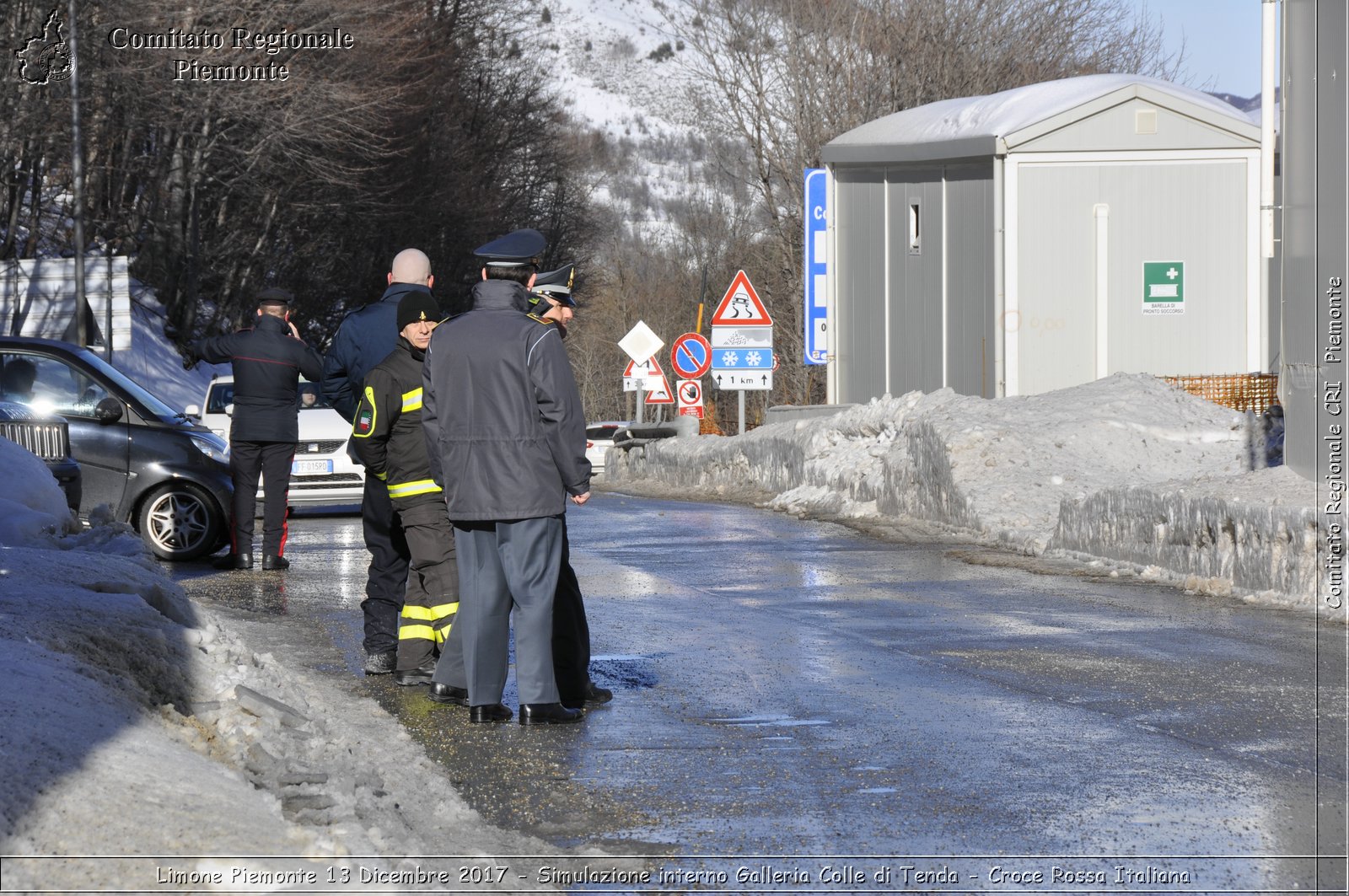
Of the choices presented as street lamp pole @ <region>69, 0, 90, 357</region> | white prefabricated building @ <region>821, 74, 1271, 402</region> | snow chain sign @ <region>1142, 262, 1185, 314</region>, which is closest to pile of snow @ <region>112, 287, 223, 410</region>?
street lamp pole @ <region>69, 0, 90, 357</region>

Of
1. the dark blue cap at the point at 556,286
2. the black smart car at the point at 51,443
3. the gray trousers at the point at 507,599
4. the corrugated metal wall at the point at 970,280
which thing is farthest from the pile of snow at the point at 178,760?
the corrugated metal wall at the point at 970,280

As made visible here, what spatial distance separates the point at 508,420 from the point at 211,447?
7856 millimetres

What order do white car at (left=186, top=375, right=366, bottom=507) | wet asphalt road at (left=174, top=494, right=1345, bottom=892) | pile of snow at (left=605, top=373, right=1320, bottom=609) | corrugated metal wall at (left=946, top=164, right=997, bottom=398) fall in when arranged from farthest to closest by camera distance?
corrugated metal wall at (left=946, top=164, right=997, bottom=398)
white car at (left=186, top=375, right=366, bottom=507)
pile of snow at (left=605, top=373, right=1320, bottom=609)
wet asphalt road at (left=174, top=494, right=1345, bottom=892)

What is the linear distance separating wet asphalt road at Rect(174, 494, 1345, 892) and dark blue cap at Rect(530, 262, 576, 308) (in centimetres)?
167

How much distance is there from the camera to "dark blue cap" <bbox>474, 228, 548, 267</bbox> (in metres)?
7.04

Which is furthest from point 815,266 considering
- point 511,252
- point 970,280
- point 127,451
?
point 511,252

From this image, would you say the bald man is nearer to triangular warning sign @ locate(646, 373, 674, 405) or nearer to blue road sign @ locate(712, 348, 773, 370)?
blue road sign @ locate(712, 348, 773, 370)

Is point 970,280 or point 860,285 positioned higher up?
point 860,285

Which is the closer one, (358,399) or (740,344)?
(358,399)

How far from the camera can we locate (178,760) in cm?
517

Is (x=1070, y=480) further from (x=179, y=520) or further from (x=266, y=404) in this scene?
(x=179, y=520)

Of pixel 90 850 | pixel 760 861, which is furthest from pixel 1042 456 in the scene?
pixel 90 850

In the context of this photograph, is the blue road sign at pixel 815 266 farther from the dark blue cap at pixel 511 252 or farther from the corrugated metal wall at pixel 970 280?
the dark blue cap at pixel 511 252

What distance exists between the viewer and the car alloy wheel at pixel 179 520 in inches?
546
